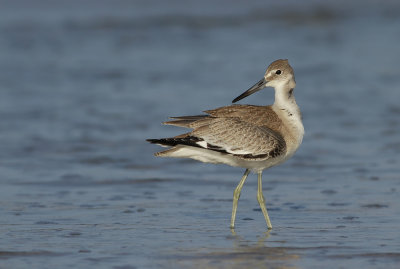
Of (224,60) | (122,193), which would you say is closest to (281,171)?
(122,193)

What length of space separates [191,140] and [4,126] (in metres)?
5.60

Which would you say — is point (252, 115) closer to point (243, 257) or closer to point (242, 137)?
point (242, 137)

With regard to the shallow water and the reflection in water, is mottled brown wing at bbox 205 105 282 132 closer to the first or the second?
the shallow water

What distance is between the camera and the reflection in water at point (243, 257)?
6539mm

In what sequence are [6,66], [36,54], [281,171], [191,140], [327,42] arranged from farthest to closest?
[327,42] → [36,54] → [6,66] → [281,171] → [191,140]

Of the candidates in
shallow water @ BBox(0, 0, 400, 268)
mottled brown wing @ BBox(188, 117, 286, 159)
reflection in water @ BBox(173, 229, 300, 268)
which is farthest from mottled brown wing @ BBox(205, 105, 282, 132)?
reflection in water @ BBox(173, 229, 300, 268)

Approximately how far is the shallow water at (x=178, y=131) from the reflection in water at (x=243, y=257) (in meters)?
0.02

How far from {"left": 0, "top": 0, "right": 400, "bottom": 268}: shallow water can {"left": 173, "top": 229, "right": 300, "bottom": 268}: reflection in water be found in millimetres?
18

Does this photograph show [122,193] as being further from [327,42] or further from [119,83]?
[327,42]

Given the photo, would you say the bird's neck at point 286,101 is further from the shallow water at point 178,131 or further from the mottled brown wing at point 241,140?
the shallow water at point 178,131

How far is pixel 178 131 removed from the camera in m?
12.5

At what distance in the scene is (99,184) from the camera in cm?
955

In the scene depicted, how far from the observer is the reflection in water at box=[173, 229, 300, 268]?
6539 millimetres

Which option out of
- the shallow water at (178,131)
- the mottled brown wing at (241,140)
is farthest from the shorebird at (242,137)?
the shallow water at (178,131)
